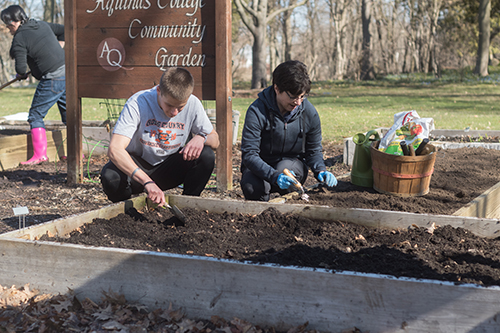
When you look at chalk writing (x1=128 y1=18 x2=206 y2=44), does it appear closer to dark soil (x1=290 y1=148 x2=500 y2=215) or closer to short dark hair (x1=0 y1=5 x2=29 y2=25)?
short dark hair (x1=0 y1=5 x2=29 y2=25)

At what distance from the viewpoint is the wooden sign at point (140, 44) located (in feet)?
16.1

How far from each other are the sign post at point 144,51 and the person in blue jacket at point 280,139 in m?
1.03

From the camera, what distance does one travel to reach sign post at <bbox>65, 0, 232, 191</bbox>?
4.86 metres

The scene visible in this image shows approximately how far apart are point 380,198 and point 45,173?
4.27 m

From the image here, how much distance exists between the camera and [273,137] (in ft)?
12.8

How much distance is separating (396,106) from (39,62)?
401 inches

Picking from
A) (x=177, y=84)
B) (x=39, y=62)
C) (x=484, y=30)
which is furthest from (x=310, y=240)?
(x=484, y=30)

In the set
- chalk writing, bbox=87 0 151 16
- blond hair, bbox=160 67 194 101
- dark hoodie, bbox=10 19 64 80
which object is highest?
chalk writing, bbox=87 0 151 16

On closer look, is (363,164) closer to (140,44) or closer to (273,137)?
(273,137)

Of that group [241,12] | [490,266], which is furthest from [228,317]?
[241,12]

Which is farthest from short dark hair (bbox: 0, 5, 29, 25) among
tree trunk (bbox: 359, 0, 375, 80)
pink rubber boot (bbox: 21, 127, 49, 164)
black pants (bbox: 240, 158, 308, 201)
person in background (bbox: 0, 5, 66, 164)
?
tree trunk (bbox: 359, 0, 375, 80)

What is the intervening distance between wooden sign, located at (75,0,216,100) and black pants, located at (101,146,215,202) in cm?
117

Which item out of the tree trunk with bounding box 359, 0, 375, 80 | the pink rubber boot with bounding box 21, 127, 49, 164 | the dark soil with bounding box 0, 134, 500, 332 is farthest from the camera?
the tree trunk with bounding box 359, 0, 375, 80

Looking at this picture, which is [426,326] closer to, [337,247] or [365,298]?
[365,298]
